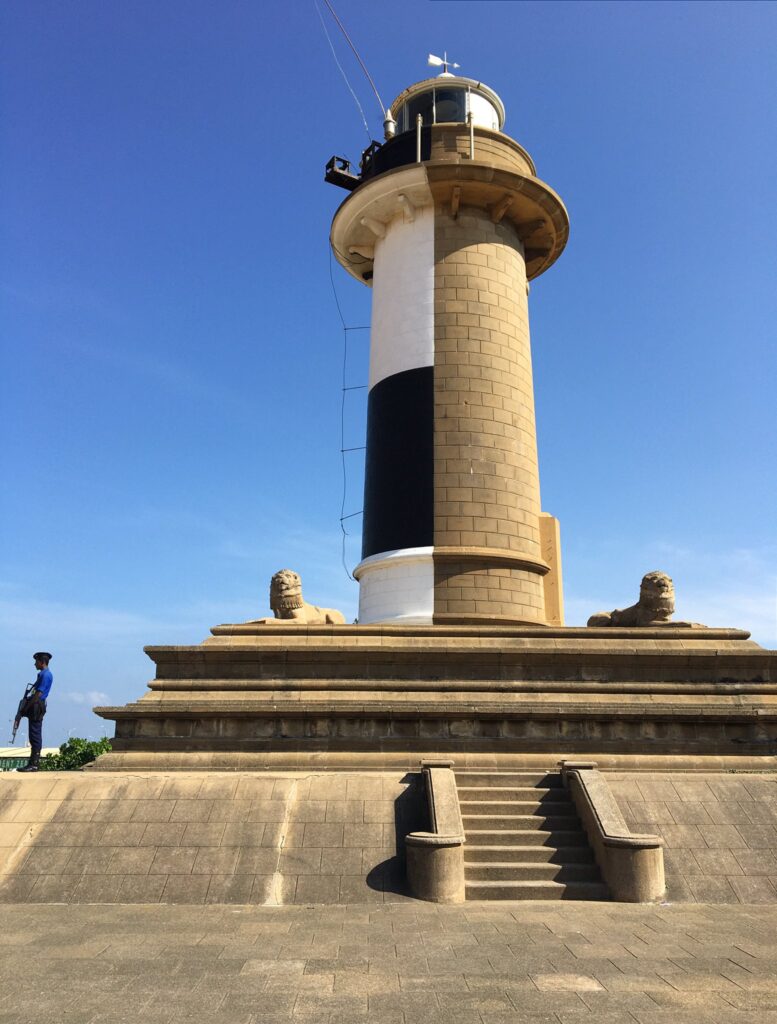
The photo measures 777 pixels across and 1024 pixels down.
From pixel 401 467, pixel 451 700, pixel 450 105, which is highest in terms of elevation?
pixel 450 105

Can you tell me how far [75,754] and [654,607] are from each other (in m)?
39.9

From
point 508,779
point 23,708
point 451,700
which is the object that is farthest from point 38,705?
point 508,779

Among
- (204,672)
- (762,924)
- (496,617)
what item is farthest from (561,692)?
(204,672)

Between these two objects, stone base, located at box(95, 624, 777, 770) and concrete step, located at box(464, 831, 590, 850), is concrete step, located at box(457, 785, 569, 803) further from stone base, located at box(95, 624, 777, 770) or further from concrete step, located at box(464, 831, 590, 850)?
stone base, located at box(95, 624, 777, 770)

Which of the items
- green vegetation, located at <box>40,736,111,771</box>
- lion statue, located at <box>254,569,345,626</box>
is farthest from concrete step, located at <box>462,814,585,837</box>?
green vegetation, located at <box>40,736,111,771</box>

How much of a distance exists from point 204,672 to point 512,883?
21.5 feet

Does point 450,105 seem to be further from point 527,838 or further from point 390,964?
point 390,964

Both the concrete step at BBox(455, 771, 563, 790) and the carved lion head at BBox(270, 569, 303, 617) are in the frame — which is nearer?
the concrete step at BBox(455, 771, 563, 790)

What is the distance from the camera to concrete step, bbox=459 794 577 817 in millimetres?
10000

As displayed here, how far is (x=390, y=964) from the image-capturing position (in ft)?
19.8

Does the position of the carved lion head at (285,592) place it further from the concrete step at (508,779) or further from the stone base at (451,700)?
the concrete step at (508,779)

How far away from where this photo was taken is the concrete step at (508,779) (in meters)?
10.7

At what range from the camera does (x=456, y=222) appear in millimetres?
17922

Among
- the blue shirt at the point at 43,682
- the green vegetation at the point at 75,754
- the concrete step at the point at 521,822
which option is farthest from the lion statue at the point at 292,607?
the green vegetation at the point at 75,754
